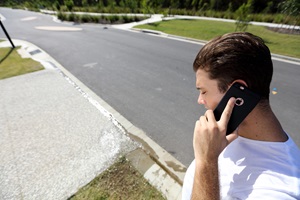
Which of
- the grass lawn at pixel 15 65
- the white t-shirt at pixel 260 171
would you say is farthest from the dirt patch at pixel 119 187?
the grass lawn at pixel 15 65

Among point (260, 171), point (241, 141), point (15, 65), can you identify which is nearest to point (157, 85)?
point (241, 141)

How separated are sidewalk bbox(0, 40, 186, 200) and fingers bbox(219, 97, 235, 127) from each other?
5.97 feet

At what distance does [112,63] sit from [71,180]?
5992mm

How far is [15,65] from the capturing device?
7629 millimetres

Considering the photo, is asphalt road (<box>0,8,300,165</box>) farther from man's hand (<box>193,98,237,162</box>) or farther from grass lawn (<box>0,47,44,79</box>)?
man's hand (<box>193,98,237,162</box>)

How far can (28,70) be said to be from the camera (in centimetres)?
696

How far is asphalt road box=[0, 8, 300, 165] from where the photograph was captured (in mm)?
3736

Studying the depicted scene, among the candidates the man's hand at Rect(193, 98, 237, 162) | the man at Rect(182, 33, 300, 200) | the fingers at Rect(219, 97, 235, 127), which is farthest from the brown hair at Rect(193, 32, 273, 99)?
the man's hand at Rect(193, 98, 237, 162)

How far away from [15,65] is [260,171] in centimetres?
975

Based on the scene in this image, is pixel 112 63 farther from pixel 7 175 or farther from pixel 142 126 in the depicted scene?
pixel 7 175

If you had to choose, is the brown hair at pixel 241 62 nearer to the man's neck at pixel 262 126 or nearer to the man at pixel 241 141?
the man at pixel 241 141

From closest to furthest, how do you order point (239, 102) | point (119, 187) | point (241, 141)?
1. point (239, 102)
2. point (241, 141)
3. point (119, 187)

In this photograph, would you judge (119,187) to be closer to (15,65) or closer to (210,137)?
(210,137)

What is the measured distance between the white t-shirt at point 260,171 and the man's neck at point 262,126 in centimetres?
4
